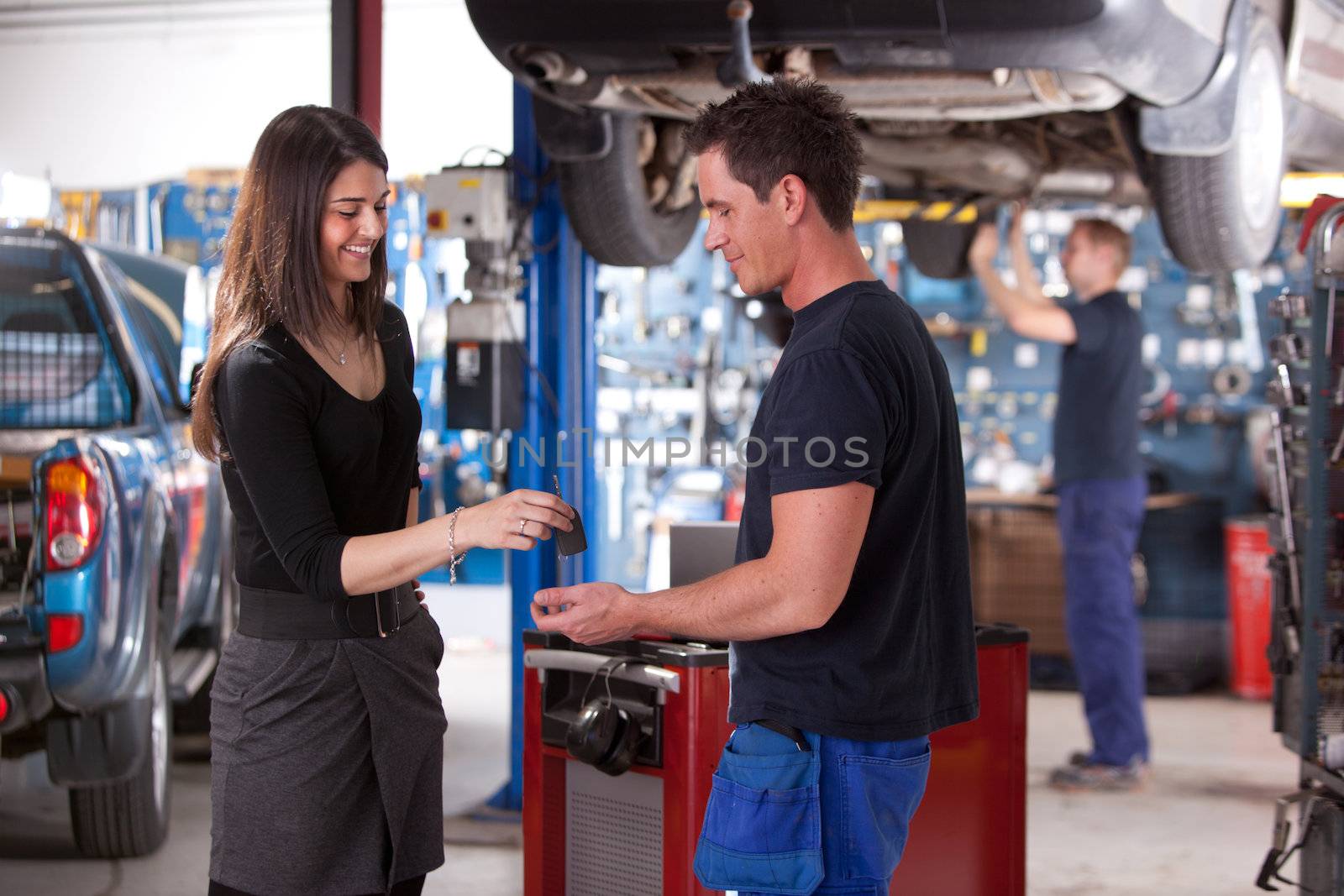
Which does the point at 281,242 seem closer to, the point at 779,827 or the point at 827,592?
the point at 827,592

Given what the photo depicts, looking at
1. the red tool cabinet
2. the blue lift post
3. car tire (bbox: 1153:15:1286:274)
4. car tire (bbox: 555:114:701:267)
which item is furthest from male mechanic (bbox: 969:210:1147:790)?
the red tool cabinet

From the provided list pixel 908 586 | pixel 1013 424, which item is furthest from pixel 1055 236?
pixel 908 586

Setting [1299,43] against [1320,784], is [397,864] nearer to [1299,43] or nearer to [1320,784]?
[1320,784]

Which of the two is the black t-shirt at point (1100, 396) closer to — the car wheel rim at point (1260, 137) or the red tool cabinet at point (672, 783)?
the car wheel rim at point (1260, 137)

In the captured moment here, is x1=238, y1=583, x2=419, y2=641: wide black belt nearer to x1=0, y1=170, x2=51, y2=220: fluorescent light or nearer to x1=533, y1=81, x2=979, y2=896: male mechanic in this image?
x1=533, y1=81, x2=979, y2=896: male mechanic

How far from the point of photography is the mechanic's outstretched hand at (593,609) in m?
1.53

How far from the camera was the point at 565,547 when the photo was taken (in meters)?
1.58

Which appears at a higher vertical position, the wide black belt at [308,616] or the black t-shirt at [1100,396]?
the black t-shirt at [1100,396]

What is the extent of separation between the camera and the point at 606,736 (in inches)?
85.7

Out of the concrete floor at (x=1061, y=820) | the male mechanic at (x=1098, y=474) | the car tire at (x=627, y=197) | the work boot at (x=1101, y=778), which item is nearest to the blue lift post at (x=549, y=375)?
the car tire at (x=627, y=197)

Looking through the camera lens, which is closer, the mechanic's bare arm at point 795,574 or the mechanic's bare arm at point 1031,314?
the mechanic's bare arm at point 795,574

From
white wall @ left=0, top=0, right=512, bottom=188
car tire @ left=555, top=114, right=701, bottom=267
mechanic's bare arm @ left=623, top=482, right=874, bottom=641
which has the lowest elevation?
mechanic's bare arm @ left=623, top=482, right=874, bottom=641

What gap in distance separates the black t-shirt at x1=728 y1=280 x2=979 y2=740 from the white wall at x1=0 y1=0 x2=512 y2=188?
6.05 meters

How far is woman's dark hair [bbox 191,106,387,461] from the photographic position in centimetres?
161
